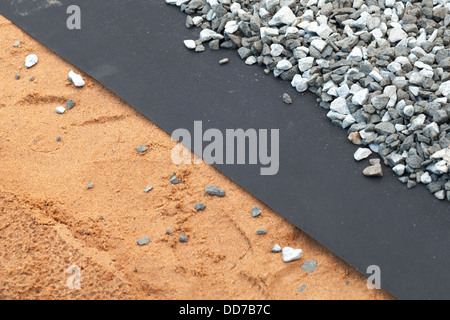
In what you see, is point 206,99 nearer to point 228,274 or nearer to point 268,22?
point 268,22

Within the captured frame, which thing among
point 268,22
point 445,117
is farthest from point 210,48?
point 445,117

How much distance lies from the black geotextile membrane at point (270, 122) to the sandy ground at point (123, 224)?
9 centimetres

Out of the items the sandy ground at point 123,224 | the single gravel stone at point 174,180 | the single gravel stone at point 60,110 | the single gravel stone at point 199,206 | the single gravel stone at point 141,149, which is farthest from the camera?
the single gravel stone at point 60,110

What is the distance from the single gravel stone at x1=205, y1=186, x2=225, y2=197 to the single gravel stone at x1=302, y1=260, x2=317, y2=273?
1.60 ft

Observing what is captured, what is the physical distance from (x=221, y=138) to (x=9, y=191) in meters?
0.98

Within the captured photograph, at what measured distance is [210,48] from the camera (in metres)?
3.35

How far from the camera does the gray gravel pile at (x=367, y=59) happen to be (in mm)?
2756

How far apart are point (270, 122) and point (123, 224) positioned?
2.78 ft

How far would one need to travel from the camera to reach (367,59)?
305 centimetres

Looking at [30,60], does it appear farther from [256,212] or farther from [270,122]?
[256,212]

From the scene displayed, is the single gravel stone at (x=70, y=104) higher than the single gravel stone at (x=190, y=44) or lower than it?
lower

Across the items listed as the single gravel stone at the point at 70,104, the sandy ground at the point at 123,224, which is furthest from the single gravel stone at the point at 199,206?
the single gravel stone at the point at 70,104

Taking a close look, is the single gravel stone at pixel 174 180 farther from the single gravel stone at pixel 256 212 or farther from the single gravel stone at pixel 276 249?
the single gravel stone at pixel 276 249

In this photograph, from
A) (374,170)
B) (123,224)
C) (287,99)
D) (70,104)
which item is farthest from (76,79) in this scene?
(374,170)
